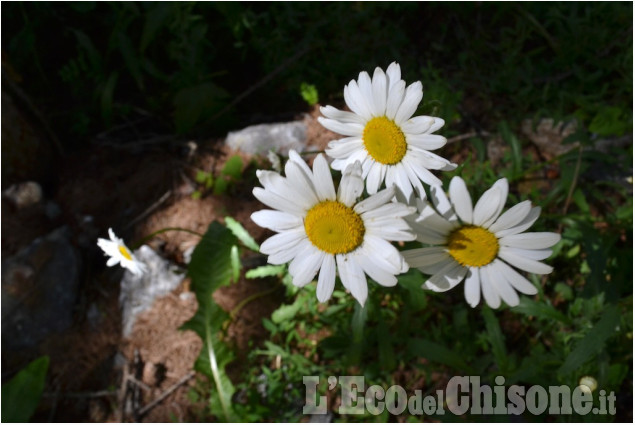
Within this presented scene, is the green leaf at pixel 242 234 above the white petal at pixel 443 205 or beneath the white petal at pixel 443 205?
above

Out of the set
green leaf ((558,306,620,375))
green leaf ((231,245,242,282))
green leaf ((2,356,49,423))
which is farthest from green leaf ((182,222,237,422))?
green leaf ((558,306,620,375))

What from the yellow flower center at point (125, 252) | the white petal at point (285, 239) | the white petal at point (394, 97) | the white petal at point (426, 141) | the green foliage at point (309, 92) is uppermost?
the green foliage at point (309, 92)

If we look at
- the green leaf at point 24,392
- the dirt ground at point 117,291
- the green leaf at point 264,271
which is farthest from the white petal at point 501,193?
the green leaf at point 24,392

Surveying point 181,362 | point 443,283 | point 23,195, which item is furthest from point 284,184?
point 23,195

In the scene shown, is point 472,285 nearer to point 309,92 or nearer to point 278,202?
point 278,202

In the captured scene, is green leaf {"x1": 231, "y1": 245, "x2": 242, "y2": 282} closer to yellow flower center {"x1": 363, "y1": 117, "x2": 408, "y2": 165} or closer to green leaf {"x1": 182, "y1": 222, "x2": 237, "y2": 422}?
green leaf {"x1": 182, "y1": 222, "x2": 237, "y2": 422}

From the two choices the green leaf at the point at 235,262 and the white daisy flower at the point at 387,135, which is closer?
the white daisy flower at the point at 387,135

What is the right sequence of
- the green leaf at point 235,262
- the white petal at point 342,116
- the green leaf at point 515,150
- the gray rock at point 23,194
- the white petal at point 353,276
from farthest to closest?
the gray rock at point 23,194
the green leaf at point 515,150
the green leaf at point 235,262
the white petal at point 342,116
the white petal at point 353,276

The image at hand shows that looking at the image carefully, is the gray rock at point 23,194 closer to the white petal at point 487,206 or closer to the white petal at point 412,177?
the white petal at point 412,177
